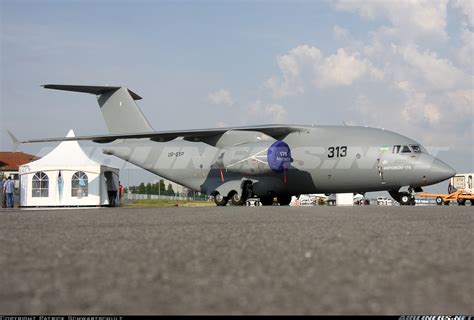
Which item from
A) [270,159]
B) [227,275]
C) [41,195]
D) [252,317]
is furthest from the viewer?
[41,195]

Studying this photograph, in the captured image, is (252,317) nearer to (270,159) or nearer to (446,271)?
(446,271)

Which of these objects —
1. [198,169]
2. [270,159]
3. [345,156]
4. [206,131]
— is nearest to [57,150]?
[198,169]

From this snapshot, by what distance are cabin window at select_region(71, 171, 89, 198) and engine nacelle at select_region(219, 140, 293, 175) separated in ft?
30.2

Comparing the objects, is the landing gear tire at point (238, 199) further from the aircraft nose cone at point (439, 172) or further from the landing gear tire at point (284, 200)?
the aircraft nose cone at point (439, 172)

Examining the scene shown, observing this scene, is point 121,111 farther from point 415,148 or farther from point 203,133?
point 415,148

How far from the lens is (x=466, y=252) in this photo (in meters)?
3.91

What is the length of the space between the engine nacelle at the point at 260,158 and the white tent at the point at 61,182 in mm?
9077

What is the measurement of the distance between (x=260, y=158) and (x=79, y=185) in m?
10.9

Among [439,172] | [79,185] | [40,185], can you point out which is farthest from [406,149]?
[40,185]

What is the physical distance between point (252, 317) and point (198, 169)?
21.6 m

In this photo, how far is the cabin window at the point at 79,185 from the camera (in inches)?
1063

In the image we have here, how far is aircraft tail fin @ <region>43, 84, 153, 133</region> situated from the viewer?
2569 centimetres

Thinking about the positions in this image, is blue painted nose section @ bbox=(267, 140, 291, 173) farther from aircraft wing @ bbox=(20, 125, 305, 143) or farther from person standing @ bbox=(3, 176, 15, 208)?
person standing @ bbox=(3, 176, 15, 208)

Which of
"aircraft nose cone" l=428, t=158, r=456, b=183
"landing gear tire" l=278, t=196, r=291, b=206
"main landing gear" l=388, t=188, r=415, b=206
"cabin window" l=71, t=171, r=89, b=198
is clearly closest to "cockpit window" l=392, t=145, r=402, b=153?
"aircraft nose cone" l=428, t=158, r=456, b=183
